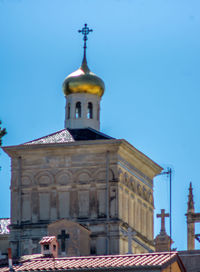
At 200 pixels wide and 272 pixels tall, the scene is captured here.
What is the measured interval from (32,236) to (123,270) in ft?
63.2

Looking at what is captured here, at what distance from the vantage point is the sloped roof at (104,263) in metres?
64.6

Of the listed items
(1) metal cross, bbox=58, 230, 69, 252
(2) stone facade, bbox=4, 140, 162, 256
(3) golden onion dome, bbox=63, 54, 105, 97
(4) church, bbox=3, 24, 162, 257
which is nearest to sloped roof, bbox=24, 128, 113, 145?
(4) church, bbox=3, 24, 162, 257

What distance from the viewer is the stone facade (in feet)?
271

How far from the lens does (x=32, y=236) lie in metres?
83.2

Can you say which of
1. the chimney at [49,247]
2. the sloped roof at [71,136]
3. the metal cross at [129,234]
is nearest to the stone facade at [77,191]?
the metal cross at [129,234]

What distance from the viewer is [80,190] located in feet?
274

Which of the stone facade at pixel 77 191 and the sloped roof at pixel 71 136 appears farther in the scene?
the sloped roof at pixel 71 136

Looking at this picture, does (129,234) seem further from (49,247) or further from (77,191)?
(49,247)

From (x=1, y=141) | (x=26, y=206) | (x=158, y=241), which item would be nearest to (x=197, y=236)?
(x=158, y=241)

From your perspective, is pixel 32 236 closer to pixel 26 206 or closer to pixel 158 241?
pixel 26 206

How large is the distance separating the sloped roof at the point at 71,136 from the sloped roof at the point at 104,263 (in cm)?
1763

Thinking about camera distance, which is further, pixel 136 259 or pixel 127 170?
pixel 127 170

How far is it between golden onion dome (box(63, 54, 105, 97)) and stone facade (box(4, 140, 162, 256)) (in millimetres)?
5258

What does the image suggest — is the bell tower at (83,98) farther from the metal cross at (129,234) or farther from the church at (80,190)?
the metal cross at (129,234)
